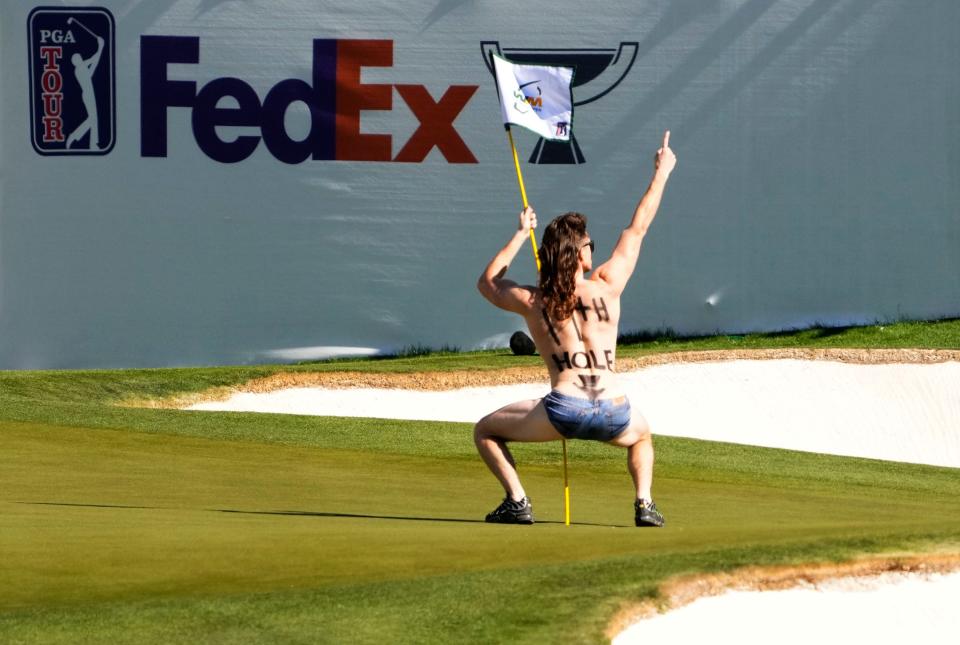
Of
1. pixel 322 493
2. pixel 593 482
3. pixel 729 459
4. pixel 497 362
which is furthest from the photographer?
Answer: pixel 497 362

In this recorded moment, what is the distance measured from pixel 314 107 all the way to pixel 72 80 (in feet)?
10.6

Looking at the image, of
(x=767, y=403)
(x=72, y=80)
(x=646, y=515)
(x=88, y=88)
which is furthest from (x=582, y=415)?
(x=72, y=80)

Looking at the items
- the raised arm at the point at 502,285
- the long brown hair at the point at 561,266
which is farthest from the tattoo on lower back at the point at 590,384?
the raised arm at the point at 502,285

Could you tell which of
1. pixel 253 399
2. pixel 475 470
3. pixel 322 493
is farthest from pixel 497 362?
pixel 322 493

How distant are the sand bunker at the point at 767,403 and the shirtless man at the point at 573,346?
9.37 meters

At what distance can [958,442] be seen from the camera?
16094 millimetres

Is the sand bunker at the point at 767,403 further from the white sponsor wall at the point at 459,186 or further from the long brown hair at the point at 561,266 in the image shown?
the long brown hair at the point at 561,266

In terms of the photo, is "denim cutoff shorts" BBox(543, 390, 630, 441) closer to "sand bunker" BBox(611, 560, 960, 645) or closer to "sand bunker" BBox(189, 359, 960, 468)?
"sand bunker" BBox(611, 560, 960, 645)

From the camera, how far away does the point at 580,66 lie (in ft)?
67.0

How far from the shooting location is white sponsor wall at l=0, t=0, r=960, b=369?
20.2 metres

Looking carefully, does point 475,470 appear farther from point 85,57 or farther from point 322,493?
point 85,57

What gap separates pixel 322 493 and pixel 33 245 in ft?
43.5

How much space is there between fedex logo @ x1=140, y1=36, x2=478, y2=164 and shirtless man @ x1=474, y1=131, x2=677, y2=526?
44.6 ft

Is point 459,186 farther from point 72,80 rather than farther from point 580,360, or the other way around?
point 580,360
